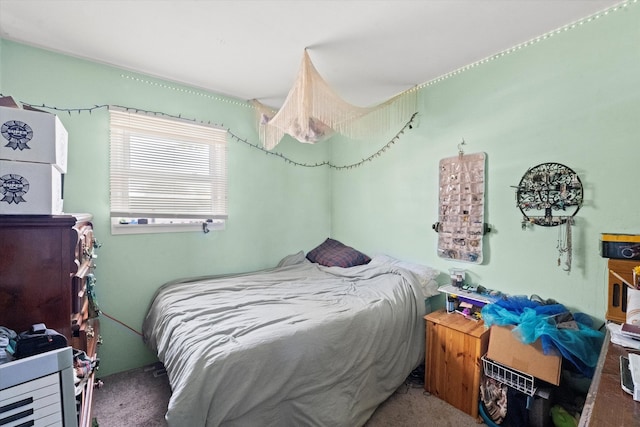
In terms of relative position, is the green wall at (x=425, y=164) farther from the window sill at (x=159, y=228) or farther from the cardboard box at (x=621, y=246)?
the cardboard box at (x=621, y=246)

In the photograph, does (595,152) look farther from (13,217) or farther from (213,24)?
(13,217)

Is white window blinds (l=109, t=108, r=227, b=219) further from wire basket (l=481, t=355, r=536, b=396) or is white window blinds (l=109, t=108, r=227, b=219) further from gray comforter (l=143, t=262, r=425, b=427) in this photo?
wire basket (l=481, t=355, r=536, b=396)

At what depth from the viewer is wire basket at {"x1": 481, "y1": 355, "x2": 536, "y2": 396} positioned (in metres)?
1.56

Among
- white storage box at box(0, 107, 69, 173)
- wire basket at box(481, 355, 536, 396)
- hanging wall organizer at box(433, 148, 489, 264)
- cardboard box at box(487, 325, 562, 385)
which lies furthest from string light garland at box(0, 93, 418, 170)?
wire basket at box(481, 355, 536, 396)

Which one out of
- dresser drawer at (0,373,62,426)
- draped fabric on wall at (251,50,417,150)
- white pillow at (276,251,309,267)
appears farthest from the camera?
white pillow at (276,251,309,267)

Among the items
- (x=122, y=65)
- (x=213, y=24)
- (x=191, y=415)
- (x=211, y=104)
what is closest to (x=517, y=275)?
(x=191, y=415)

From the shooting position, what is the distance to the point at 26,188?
1.06 metres

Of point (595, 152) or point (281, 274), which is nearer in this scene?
point (595, 152)

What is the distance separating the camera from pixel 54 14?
1689 mm

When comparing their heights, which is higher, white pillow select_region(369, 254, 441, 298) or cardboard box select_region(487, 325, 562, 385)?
white pillow select_region(369, 254, 441, 298)

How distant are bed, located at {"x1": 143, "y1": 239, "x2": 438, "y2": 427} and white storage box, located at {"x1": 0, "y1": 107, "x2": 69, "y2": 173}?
1084mm

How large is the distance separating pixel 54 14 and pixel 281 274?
8.27 feet

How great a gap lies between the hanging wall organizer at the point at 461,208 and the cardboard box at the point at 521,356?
69 centimetres

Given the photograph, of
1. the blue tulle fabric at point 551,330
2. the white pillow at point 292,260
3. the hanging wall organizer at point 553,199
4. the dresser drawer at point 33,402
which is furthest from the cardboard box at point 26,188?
the hanging wall organizer at point 553,199
